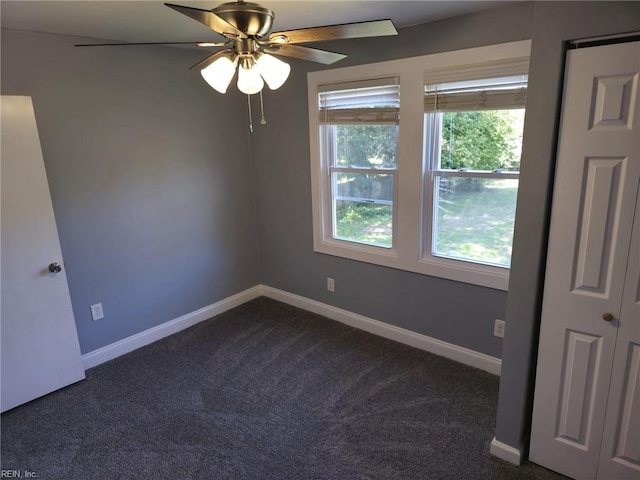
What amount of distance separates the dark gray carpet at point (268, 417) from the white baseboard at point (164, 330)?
0.08 metres

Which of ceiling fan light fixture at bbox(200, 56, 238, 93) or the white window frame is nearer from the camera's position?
ceiling fan light fixture at bbox(200, 56, 238, 93)

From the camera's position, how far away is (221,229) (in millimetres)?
3809

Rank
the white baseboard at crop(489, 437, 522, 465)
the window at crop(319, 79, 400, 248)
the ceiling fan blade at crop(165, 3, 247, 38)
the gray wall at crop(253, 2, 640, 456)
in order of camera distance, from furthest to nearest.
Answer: the window at crop(319, 79, 400, 248) → the white baseboard at crop(489, 437, 522, 465) → the gray wall at crop(253, 2, 640, 456) → the ceiling fan blade at crop(165, 3, 247, 38)

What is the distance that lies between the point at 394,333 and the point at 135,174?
7.86 feet

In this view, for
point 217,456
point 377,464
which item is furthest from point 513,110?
point 217,456

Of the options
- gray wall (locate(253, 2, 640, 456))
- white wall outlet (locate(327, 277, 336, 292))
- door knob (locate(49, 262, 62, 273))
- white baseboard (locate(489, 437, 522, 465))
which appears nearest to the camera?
gray wall (locate(253, 2, 640, 456))

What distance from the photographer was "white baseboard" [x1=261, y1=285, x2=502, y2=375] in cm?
288

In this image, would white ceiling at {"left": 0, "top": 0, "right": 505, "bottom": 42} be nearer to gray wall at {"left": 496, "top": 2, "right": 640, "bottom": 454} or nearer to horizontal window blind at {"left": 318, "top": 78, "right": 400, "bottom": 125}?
horizontal window blind at {"left": 318, "top": 78, "right": 400, "bottom": 125}

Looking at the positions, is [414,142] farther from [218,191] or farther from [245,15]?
[218,191]

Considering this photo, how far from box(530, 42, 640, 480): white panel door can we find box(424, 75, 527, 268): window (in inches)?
31.7

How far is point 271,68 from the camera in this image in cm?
166

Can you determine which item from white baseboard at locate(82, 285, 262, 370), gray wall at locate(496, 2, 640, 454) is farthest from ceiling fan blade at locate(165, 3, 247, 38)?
white baseboard at locate(82, 285, 262, 370)

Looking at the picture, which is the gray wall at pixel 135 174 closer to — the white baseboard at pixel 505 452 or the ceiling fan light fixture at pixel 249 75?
the ceiling fan light fixture at pixel 249 75

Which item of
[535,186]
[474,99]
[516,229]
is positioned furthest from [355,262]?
[535,186]
